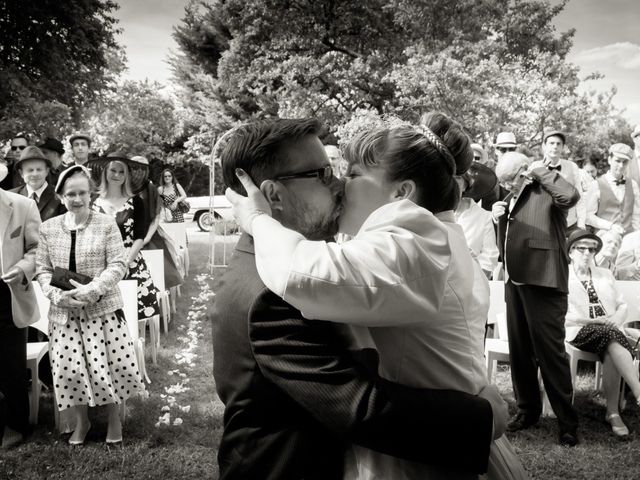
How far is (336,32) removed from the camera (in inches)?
939

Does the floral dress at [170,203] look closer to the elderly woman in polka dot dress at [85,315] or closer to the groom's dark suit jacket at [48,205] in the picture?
the groom's dark suit jacket at [48,205]

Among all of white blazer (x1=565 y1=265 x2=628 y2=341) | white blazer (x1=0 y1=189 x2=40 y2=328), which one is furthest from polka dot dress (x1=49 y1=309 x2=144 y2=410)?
white blazer (x1=565 y1=265 x2=628 y2=341)

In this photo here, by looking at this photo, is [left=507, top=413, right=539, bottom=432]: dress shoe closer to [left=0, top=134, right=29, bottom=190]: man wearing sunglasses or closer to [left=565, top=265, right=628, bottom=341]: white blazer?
[left=565, top=265, right=628, bottom=341]: white blazer

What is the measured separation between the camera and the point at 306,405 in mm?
1284

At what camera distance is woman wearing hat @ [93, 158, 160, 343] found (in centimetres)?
635

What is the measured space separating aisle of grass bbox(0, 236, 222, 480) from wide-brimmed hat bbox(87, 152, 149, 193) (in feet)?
7.36

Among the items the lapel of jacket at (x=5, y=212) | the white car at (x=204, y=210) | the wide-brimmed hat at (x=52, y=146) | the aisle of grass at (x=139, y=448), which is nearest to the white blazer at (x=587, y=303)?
the aisle of grass at (x=139, y=448)

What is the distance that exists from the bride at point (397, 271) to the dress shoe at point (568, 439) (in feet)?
10.7

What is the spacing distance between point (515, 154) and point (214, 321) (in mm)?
3911

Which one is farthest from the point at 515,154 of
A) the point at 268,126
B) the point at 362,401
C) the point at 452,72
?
the point at 452,72

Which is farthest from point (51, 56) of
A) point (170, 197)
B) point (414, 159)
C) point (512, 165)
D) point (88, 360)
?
point (414, 159)

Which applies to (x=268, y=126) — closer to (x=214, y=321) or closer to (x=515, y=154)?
(x=214, y=321)

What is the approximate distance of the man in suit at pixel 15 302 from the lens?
169 inches

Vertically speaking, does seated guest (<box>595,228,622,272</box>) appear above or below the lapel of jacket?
below
